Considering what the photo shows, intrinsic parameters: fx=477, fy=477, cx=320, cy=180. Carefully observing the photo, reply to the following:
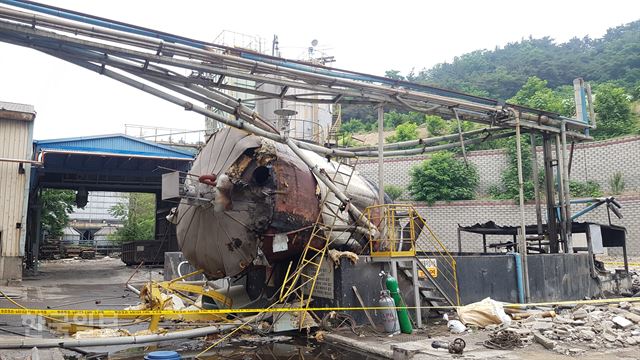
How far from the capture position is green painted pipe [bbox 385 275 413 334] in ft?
30.1

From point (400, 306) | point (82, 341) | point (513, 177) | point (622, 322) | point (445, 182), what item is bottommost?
point (622, 322)

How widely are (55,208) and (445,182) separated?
28483mm

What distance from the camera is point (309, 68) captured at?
10.7 metres

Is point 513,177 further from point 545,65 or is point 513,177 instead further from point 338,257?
point 545,65

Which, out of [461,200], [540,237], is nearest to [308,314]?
[540,237]

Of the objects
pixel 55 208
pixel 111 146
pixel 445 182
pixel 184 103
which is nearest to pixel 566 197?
pixel 184 103

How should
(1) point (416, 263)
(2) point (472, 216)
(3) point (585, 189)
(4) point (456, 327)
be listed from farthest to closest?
(2) point (472, 216), (3) point (585, 189), (1) point (416, 263), (4) point (456, 327)

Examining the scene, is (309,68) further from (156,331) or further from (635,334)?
(635,334)

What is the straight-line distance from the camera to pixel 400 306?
9305 millimetres

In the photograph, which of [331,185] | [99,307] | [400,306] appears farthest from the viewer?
[99,307]

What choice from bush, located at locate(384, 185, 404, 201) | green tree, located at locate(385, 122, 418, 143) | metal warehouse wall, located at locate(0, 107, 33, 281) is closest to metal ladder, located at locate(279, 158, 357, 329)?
metal warehouse wall, located at locate(0, 107, 33, 281)

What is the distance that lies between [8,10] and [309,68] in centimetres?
568

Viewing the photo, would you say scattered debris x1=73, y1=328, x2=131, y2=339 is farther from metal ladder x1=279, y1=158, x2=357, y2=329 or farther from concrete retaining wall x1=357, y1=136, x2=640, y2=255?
concrete retaining wall x1=357, y1=136, x2=640, y2=255

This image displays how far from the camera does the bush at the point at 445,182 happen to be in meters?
30.6
